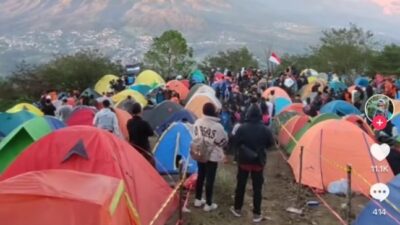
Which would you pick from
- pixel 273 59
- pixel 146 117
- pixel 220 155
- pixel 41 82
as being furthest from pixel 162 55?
pixel 220 155

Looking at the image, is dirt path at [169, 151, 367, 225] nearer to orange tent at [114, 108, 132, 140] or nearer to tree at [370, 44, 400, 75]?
orange tent at [114, 108, 132, 140]

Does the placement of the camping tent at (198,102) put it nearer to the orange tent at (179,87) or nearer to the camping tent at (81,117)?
the camping tent at (81,117)

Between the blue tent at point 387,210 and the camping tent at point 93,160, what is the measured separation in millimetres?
2733

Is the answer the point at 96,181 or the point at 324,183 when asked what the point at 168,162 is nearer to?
the point at 324,183

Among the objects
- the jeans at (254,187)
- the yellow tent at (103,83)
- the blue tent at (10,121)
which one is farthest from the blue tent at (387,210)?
the yellow tent at (103,83)

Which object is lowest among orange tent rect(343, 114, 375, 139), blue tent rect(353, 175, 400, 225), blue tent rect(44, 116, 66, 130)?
blue tent rect(44, 116, 66, 130)

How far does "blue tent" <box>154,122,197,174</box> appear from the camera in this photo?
10.7m

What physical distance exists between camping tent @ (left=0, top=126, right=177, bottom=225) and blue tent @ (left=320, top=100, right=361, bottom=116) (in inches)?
343

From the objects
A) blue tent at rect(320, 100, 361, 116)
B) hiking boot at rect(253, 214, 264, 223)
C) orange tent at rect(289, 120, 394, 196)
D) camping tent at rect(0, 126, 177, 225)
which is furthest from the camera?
blue tent at rect(320, 100, 361, 116)

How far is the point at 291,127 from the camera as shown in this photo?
44.5 feet

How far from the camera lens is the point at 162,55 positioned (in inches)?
1505

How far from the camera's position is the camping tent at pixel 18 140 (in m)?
9.45

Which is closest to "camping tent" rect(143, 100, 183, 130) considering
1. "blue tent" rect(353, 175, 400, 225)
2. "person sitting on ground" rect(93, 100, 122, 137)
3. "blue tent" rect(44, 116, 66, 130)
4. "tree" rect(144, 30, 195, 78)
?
"blue tent" rect(44, 116, 66, 130)

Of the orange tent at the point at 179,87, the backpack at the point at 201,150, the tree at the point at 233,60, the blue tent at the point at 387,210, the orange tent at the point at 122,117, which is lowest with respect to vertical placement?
the tree at the point at 233,60
